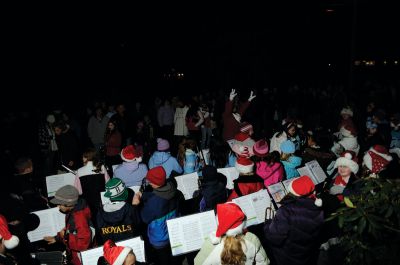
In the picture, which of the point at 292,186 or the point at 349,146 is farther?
the point at 349,146

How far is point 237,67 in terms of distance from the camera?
28.3 m

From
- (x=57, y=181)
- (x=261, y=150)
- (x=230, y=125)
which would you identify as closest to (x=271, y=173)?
(x=261, y=150)

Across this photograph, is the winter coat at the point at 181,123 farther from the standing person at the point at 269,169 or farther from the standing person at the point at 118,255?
the standing person at the point at 118,255

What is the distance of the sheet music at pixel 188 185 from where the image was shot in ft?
18.8

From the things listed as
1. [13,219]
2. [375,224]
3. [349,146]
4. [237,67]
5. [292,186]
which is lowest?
[237,67]

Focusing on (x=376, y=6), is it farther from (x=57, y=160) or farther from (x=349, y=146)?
(x=57, y=160)

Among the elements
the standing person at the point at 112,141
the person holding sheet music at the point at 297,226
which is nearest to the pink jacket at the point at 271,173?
the person holding sheet music at the point at 297,226

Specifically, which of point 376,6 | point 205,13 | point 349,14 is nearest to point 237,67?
point 205,13

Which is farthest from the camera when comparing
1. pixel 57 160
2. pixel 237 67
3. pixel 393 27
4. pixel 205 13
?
pixel 393 27

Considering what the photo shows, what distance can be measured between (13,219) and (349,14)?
30.7m

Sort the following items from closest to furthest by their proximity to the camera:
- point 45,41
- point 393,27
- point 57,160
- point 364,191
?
point 364,191 → point 57,160 → point 45,41 → point 393,27

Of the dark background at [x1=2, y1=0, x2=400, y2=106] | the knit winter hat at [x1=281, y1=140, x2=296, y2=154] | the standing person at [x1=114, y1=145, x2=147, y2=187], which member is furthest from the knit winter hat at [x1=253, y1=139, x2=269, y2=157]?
the dark background at [x1=2, y1=0, x2=400, y2=106]

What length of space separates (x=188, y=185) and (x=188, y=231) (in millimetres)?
1606

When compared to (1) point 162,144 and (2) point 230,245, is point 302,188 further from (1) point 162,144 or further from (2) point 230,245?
(1) point 162,144
